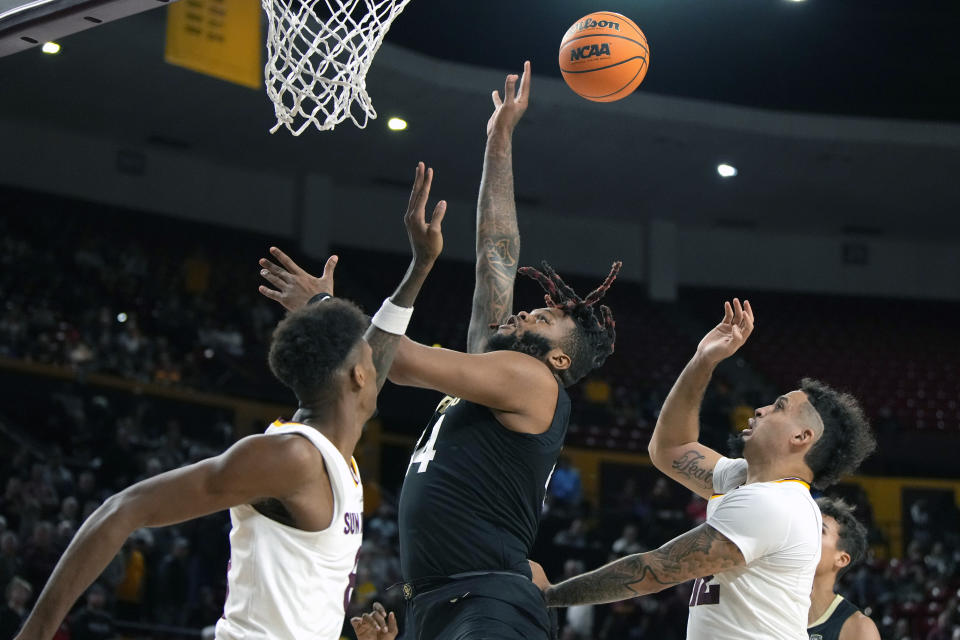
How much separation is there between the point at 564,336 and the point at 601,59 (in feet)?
8.44

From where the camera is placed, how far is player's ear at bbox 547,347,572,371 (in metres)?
3.71

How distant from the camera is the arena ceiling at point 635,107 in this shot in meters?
13.9

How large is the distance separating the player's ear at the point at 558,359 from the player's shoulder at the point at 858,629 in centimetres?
172

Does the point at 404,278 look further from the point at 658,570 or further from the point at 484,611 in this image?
the point at 658,570

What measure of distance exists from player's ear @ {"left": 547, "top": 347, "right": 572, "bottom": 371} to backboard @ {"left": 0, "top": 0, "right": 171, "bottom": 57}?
164cm

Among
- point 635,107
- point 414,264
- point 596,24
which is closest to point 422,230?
point 414,264

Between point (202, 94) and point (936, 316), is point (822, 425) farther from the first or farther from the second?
point (936, 316)

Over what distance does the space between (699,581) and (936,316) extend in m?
18.8

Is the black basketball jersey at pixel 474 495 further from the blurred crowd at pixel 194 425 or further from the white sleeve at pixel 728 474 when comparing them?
the blurred crowd at pixel 194 425

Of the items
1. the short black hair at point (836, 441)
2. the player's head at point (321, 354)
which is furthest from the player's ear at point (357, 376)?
the short black hair at point (836, 441)

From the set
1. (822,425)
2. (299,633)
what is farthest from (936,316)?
(299,633)

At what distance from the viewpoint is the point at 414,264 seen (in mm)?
3090

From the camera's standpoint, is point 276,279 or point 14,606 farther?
point 14,606

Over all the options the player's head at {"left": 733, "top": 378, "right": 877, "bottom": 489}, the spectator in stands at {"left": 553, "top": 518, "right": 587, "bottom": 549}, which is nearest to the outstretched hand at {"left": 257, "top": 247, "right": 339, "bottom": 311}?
the player's head at {"left": 733, "top": 378, "right": 877, "bottom": 489}
